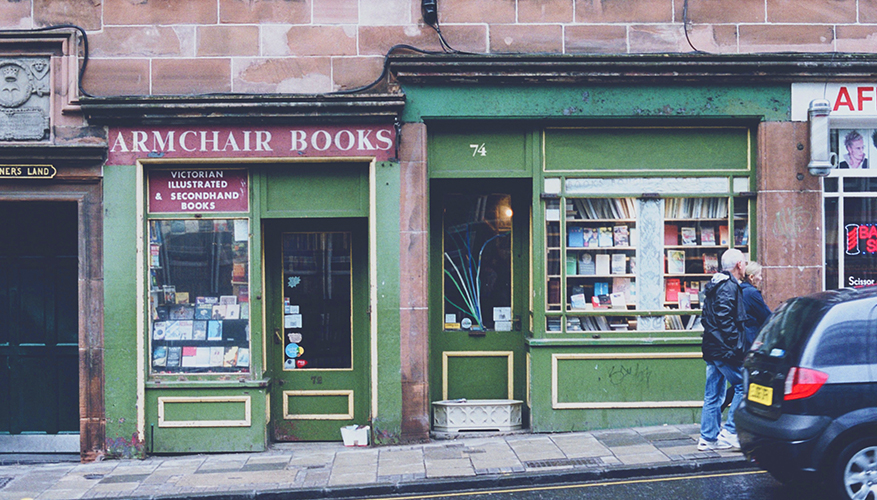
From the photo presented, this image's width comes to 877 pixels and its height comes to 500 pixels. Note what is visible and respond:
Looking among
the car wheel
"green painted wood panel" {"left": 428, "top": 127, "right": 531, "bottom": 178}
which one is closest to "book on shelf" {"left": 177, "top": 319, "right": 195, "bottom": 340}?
"green painted wood panel" {"left": 428, "top": 127, "right": 531, "bottom": 178}

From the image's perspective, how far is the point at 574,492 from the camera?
6.82 metres

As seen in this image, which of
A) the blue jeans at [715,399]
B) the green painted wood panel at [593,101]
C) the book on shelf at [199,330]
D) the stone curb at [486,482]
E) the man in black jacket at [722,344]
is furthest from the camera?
the book on shelf at [199,330]

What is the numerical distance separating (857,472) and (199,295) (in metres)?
7.09

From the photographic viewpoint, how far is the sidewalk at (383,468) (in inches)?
283

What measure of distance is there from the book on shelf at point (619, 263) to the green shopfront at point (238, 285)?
2.81 m

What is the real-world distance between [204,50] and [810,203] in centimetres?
767

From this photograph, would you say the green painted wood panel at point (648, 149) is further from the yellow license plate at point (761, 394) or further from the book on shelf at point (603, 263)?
the yellow license plate at point (761, 394)

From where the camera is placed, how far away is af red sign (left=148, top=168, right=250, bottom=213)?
8883mm

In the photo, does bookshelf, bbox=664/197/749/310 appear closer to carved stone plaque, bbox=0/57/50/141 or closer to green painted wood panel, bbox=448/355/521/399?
green painted wood panel, bbox=448/355/521/399

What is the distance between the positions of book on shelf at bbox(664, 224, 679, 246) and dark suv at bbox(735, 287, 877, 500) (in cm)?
334

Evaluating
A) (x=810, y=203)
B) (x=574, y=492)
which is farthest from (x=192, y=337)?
(x=810, y=203)

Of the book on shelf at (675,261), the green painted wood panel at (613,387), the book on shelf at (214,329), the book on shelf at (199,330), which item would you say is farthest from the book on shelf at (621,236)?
the book on shelf at (199,330)

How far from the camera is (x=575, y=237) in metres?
9.25

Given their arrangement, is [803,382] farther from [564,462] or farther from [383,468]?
[383,468]
